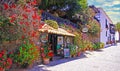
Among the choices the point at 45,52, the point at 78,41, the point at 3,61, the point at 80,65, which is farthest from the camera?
the point at 78,41

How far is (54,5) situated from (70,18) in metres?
2.95

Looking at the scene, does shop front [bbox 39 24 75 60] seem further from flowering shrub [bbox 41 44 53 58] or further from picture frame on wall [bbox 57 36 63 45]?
flowering shrub [bbox 41 44 53 58]

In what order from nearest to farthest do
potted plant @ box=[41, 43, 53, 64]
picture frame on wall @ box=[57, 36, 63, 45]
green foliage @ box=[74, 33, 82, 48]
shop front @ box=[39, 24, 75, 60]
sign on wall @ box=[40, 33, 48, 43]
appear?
potted plant @ box=[41, 43, 53, 64] → sign on wall @ box=[40, 33, 48, 43] → shop front @ box=[39, 24, 75, 60] → picture frame on wall @ box=[57, 36, 63, 45] → green foliage @ box=[74, 33, 82, 48]

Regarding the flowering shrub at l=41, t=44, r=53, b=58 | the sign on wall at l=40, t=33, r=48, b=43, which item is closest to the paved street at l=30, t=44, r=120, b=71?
the flowering shrub at l=41, t=44, r=53, b=58

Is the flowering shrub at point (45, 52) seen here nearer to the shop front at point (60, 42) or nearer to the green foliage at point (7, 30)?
the shop front at point (60, 42)

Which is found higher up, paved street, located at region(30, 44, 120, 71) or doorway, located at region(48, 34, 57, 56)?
doorway, located at region(48, 34, 57, 56)

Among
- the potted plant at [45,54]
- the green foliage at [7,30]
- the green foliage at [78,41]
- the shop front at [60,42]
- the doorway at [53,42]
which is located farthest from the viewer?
the green foliage at [78,41]

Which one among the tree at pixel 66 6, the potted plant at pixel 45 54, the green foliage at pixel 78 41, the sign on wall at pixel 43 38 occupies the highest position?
the tree at pixel 66 6

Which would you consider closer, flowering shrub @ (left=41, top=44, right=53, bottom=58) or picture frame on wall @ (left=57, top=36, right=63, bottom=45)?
flowering shrub @ (left=41, top=44, right=53, bottom=58)

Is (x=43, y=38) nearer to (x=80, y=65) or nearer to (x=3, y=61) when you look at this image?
(x=80, y=65)

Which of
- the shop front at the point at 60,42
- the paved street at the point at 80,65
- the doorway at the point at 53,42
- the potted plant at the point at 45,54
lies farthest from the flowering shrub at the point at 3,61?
the doorway at the point at 53,42

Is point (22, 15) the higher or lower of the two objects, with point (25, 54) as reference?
higher

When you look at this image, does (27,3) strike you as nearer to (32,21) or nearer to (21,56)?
(32,21)

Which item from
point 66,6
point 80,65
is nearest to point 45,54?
point 80,65
